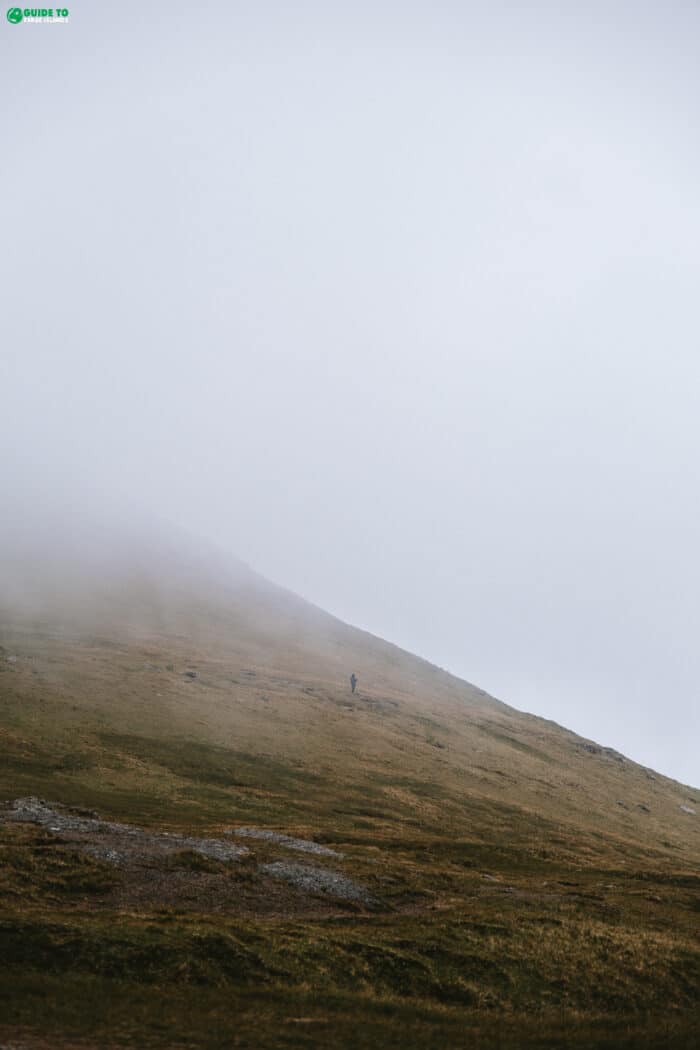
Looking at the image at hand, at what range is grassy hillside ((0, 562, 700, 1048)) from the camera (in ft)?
89.9

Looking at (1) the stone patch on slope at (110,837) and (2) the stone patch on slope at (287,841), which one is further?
(2) the stone patch on slope at (287,841)

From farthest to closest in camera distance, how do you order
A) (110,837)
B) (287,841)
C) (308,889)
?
(287,841)
(110,837)
(308,889)

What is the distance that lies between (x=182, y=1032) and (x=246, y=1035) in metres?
2.35

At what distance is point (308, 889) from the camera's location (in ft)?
144

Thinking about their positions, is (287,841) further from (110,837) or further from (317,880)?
(110,837)

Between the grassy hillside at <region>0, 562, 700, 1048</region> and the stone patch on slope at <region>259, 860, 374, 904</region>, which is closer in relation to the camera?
the grassy hillside at <region>0, 562, 700, 1048</region>

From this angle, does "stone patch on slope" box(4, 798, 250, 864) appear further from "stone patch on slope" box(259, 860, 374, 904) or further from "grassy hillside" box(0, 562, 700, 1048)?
"stone patch on slope" box(259, 860, 374, 904)

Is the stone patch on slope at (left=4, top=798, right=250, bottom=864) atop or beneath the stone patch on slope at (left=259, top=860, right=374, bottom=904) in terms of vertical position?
beneath

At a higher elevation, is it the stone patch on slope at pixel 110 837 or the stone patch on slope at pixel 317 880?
the stone patch on slope at pixel 317 880

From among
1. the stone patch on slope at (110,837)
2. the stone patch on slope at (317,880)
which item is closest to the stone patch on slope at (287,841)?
the stone patch on slope at (110,837)

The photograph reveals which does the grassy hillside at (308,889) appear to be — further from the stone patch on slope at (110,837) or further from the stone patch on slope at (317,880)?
the stone patch on slope at (110,837)

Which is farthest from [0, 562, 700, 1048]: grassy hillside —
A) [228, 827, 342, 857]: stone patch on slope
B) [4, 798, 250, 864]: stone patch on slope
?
[228, 827, 342, 857]: stone patch on slope

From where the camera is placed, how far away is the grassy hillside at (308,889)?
27406 mm

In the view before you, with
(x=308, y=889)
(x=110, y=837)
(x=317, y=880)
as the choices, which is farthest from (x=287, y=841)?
(x=110, y=837)
